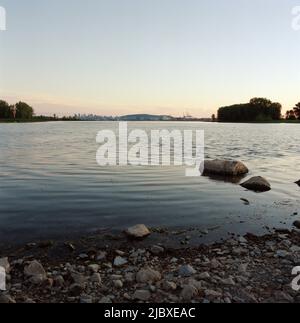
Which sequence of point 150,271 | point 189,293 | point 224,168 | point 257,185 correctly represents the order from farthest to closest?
point 224,168, point 257,185, point 150,271, point 189,293

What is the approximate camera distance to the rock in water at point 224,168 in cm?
2333

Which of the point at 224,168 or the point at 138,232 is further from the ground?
the point at 224,168

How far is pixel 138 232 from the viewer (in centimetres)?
1096

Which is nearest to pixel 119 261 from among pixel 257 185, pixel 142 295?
pixel 142 295

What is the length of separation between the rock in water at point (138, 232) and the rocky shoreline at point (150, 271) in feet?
0.74

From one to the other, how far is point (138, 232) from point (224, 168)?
45.5 feet

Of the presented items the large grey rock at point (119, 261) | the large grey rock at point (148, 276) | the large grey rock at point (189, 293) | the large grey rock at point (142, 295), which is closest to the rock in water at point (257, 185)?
the large grey rock at point (119, 261)

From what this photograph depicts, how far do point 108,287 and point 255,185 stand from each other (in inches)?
528

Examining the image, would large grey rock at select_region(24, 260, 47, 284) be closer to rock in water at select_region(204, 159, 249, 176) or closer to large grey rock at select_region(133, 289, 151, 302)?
large grey rock at select_region(133, 289, 151, 302)

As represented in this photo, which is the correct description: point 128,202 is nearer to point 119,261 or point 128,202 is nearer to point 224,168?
point 119,261

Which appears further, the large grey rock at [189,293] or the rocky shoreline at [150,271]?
the rocky shoreline at [150,271]

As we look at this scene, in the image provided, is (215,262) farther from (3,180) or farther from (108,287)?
(3,180)

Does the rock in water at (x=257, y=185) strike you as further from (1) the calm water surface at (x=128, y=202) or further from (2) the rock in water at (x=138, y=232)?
(2) the rock in water at (x=138, y=232)
